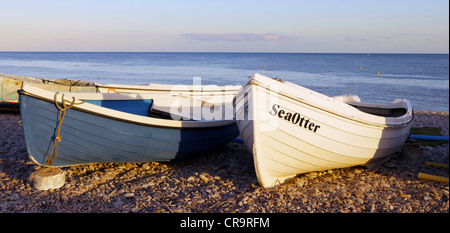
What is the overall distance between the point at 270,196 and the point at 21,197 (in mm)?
3596

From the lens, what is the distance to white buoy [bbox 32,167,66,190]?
5453 mm

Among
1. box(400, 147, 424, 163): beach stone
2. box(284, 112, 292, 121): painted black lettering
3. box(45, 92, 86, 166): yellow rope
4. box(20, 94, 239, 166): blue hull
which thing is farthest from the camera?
box(400, 147, 424, 163): beach stone

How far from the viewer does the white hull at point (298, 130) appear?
5.09 m

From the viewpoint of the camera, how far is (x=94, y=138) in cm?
585

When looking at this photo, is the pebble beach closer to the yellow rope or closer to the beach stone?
the beach stone

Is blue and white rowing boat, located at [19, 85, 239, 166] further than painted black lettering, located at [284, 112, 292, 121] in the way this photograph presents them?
Yes

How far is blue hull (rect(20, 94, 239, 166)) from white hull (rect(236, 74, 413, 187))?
4.64 ft

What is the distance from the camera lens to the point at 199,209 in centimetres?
502

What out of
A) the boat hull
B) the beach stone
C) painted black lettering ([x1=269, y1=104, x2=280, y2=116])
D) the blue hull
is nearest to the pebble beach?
the beach stone

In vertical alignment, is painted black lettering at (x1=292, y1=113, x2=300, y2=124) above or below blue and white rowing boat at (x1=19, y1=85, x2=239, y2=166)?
above

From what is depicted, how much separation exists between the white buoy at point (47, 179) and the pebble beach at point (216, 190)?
10 centimetres

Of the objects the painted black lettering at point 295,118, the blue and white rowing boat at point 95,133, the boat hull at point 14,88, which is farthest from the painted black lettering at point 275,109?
the boat hull at point 14,88
